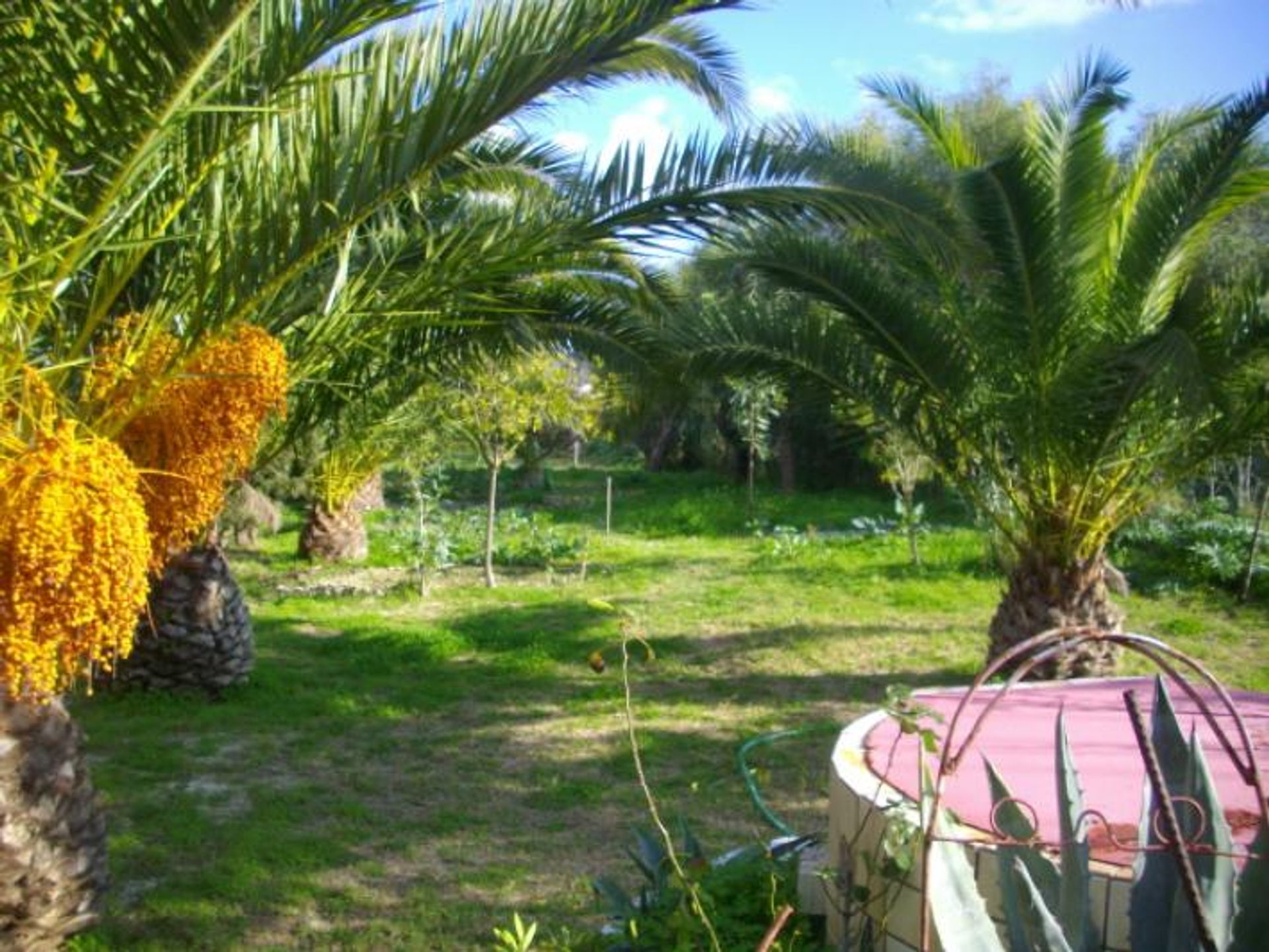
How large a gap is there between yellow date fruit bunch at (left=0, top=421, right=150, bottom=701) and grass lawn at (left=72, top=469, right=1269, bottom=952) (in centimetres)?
179

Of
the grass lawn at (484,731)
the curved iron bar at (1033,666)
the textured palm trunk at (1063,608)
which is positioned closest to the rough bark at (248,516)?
the grass lawn at (484,731)

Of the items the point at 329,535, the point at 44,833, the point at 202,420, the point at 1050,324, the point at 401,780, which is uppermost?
the point at 1050,324

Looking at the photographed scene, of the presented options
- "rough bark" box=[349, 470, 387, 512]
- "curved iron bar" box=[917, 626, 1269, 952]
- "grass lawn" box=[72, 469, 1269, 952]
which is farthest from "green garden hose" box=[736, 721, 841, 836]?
"rough bark" box=[349, 470, 387, 512]

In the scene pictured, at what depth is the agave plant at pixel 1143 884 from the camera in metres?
2.49

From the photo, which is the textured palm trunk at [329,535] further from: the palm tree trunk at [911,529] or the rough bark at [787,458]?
the rough bark at [787,458]

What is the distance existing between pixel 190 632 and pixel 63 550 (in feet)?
16.7

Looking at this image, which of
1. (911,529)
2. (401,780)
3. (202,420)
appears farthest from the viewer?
(911,529)

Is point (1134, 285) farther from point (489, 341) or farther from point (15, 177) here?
point (15, 177)

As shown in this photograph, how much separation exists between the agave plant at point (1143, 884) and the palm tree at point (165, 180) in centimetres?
229

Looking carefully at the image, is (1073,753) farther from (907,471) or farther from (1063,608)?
(907,471)

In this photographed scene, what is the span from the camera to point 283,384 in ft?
12.9

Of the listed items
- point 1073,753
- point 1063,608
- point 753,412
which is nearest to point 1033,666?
point 1073,753

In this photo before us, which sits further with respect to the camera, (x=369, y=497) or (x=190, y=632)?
(x=369, y=497)

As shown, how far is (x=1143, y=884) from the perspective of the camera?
8.93 ft
